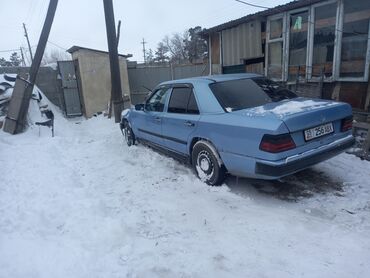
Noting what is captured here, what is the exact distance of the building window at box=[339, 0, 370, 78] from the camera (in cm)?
631

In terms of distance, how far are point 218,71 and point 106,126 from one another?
4.54 metres

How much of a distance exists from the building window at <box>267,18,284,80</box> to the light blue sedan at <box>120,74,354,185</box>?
4.12 meters

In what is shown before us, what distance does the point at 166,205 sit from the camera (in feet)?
12.6

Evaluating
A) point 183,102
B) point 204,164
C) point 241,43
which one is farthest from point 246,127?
point 241,43

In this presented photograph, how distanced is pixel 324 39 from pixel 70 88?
9.96 metres

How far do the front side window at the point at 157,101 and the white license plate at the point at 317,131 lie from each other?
8.86 feet

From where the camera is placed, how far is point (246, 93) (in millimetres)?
4320

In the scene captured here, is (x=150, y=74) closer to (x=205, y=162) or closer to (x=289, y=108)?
(x=205, y=162)

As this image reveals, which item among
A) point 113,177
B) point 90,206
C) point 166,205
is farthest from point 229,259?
point 113,177

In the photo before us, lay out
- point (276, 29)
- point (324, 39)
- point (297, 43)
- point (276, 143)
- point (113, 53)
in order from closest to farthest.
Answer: point (276, 143) < point (324, 39) < point (297, 43) < point (276, 29) < point (113, 53)

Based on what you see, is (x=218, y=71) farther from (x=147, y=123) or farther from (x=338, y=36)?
(x=147, y=123)

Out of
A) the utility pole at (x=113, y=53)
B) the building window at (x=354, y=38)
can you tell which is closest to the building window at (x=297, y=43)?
the building window at (x=354, y=38)

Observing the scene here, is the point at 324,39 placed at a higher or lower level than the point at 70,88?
higher

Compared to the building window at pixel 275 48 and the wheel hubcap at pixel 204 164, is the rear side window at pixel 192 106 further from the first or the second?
the building window at pixel 275 48
